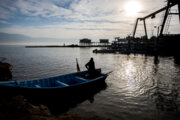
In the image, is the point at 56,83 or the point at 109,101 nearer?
the point at 109,101

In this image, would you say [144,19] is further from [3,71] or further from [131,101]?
[3,71]

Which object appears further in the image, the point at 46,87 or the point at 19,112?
the point at 46,87

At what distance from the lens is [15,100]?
20.4 feet

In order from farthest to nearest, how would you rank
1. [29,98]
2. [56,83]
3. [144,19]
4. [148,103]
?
[144,19], [56,83], [148,103], [29,98]

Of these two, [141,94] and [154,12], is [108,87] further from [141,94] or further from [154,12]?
[154,12]

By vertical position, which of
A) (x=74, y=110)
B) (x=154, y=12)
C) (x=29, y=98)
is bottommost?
(x=74, y=110)

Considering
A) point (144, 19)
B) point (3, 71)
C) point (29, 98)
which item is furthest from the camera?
point (144, 19)

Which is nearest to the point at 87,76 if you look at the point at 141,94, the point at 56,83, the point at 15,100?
the point at 56,83

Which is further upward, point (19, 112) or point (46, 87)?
point (46, 87)

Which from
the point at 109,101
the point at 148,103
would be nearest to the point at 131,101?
the point at 148,103

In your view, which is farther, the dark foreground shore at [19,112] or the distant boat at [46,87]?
the distant boat at [46,87]

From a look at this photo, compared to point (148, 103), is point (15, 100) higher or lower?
higher

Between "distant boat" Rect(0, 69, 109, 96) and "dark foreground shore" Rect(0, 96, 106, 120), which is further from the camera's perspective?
"distant boat" Rect(0, 69, 109, 96)

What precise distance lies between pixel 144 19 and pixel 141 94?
47.9 meters
